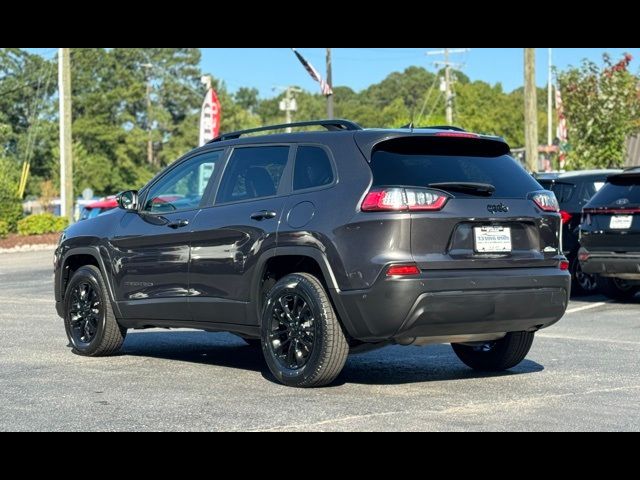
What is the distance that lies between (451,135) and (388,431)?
2.60 metres

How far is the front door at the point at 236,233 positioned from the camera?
8922mm

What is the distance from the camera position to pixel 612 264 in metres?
15.3

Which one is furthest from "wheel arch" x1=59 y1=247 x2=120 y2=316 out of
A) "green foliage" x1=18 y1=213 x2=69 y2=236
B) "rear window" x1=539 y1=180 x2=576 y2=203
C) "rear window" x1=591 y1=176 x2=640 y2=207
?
"green foliage" x1=18 y1=213 x2=69 y2=236

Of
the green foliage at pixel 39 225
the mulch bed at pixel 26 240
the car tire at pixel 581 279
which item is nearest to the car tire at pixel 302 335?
the car tire at pixel 581 279

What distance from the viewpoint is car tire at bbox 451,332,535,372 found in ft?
30.8

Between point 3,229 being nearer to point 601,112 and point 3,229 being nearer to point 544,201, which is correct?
point 601,112

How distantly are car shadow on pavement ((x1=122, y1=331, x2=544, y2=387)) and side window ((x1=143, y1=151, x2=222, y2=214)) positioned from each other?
1.33 meters

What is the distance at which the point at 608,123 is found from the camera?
100 ft

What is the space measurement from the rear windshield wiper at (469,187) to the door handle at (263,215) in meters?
1.22

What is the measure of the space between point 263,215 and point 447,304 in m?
1.58

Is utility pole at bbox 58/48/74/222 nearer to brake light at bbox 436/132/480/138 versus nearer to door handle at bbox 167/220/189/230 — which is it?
door handle at bbox 167/220/189/230

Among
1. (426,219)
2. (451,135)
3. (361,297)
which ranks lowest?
(361,297)
